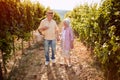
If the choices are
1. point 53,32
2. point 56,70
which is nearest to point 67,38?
point 53,32

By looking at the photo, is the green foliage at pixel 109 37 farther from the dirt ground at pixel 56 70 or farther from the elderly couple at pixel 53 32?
the elderly couple at pixel 53 32

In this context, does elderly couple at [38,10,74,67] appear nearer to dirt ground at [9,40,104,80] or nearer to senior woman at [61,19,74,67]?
senior woman at [61,19,74,67]

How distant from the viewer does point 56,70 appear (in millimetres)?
9141

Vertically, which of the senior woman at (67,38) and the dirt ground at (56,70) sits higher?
the senior woman at (67,38)

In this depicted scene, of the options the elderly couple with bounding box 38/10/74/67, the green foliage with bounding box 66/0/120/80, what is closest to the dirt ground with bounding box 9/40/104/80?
the elderly couple with bounding box 38/10/74/67

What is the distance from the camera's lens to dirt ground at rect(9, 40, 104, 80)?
8.43 meters

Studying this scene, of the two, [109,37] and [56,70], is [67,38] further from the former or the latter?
[109,37]

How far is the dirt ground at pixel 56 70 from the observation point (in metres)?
8.43

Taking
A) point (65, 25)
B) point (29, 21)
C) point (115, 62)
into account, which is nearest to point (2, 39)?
point (65, 25)

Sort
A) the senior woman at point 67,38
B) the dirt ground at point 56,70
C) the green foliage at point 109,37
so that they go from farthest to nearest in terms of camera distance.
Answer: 1. the senior woman at point 67,38
2. the dirt ground at point 56,70
3. the green foliage at point 109,37

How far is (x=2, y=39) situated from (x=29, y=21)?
5.85 metres

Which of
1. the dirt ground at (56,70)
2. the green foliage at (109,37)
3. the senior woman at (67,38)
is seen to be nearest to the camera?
the green foliage at (109,37)

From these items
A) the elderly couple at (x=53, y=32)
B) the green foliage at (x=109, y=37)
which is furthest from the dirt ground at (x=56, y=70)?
the green foliage at (x=109, y=37)

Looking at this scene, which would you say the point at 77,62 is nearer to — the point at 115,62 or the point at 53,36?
the point at 53,36
